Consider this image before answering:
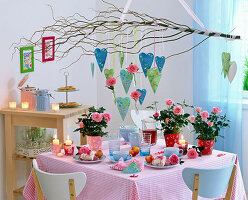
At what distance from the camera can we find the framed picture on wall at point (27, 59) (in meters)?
3.49

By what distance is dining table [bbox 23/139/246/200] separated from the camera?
235cm

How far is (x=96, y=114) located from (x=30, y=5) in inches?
50.0

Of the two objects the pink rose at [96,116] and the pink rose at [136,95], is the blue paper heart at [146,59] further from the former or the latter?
the pink rose at [96,116]

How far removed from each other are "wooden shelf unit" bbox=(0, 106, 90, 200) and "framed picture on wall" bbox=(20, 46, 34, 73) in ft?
1.25

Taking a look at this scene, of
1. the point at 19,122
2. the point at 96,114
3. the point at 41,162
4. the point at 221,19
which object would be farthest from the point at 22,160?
the point at 221,19

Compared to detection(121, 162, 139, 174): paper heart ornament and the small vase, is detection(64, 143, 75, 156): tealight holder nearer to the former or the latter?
the small vase

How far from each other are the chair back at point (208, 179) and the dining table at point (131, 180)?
148mm

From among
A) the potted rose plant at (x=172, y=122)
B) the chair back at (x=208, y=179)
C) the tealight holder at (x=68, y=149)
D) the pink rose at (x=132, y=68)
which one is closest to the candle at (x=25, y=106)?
the tealight holder at (x=68, y=149)

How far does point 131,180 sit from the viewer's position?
91.5 inches

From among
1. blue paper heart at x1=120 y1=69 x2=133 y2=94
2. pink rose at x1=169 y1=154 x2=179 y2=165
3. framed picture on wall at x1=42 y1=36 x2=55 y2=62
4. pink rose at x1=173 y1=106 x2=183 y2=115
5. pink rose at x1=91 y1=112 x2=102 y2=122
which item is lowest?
pink rose at x1=169 y1=154 x2=179 y2=165

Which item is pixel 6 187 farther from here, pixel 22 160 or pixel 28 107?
pixel 28 107

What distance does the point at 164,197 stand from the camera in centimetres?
243

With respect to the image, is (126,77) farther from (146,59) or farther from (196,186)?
(196,186)

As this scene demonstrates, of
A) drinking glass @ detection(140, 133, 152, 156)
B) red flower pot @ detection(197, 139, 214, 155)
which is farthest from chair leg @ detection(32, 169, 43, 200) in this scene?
red flower pot @ detection(197, 139, 214, 155)
